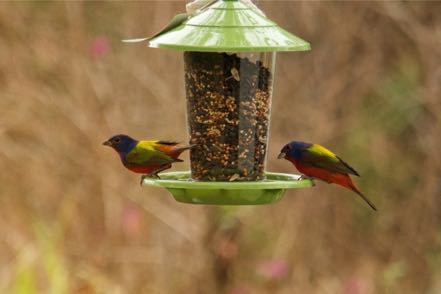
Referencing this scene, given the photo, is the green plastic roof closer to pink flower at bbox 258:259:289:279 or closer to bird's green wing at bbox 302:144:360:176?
bird's green wing at bbox 302:144:360:176

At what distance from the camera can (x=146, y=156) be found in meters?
4.95

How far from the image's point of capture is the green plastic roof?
14.4 ft

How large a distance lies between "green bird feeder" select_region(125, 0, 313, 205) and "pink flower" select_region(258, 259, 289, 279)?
3990 mm

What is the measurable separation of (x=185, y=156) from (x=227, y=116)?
413cm

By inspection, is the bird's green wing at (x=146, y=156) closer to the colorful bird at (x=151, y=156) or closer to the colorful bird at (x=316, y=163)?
the colorful bird at (x=151, y=156)

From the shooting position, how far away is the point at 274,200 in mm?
4801

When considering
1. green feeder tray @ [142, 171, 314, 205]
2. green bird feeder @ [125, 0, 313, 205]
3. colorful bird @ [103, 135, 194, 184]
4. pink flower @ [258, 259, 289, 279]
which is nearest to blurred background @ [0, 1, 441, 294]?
pink flower @ [258, 259, 289, 279]

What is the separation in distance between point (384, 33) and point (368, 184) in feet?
4.37

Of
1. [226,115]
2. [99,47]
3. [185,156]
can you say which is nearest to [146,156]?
[226,115]

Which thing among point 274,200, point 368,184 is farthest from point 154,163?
point 368,184

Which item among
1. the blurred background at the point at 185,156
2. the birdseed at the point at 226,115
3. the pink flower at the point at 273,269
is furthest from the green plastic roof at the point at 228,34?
the pink flower at the point at 273,269

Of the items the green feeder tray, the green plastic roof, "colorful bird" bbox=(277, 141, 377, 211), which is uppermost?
the green plastic roof

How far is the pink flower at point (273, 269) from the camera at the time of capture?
9.04m

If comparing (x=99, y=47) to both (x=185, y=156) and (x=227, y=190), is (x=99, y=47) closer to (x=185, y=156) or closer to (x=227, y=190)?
(x=185, y=156)
